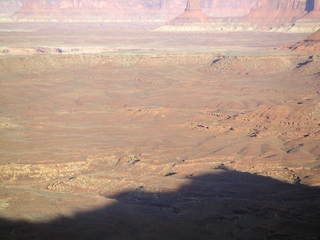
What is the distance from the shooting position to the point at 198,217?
15742 millimetres

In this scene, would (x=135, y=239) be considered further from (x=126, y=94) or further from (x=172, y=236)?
(x=126, y=94)

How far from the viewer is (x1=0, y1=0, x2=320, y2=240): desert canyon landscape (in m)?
15.2

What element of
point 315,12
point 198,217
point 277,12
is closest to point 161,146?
point 198,217

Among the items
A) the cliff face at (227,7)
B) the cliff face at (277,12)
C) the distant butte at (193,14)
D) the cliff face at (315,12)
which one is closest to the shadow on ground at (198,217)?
the cliff face at (315,12)

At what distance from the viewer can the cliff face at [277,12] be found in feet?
436

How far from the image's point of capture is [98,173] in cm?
2294

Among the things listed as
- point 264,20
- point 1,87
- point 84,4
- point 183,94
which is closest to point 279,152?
point 183,94

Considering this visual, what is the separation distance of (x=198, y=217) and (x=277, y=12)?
12848cm

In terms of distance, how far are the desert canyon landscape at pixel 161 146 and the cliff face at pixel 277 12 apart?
62484mm

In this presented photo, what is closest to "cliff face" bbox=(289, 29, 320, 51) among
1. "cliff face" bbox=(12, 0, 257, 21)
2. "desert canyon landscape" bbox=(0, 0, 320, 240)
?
"desert canyon landscape" bbox=(0, 0, 320, 240)

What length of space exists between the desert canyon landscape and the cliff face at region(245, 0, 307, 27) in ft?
205

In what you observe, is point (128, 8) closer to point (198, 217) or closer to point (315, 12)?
point (315, 12)

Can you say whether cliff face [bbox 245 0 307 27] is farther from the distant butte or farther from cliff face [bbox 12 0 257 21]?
cliff face [bbox 12 0 257 21]

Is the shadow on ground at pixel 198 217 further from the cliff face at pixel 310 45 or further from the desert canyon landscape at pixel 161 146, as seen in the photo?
the cliff face at pixel 310 45
